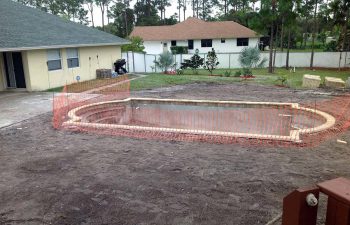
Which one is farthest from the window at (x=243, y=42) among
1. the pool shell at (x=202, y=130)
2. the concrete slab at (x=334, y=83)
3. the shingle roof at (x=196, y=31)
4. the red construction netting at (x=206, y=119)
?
the pool shell at (x=202, y=130)

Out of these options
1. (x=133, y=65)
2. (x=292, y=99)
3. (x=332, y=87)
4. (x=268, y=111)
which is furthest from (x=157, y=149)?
(x=133, y=65)

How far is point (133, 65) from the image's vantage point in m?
27.5

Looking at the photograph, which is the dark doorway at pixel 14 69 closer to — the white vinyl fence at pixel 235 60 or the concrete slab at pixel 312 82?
the white vinyl fence at pixel 235 60

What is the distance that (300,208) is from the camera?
9.30 ft

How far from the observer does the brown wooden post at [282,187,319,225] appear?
2.82 m

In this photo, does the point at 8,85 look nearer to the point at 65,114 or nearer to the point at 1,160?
the point at 65,114

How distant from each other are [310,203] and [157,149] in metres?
4.84

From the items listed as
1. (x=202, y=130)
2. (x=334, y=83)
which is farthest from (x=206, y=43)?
(x=202, y=130)

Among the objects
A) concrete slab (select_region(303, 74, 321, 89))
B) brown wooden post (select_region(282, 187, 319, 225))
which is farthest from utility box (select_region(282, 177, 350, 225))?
concrete slab (select_region(303, 74, 321, 89))

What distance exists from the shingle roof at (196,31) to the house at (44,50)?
14862mm

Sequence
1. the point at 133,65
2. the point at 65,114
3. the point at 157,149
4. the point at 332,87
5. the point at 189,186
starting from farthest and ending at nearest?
the point at 133,65 → the point at 332,87 → the point at 65,114 → the point at 157,149 → the point at 189,186

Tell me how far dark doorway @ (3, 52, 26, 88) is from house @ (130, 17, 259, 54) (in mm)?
22706

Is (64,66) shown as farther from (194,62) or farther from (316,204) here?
(316,204)

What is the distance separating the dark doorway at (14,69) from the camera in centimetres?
1642
